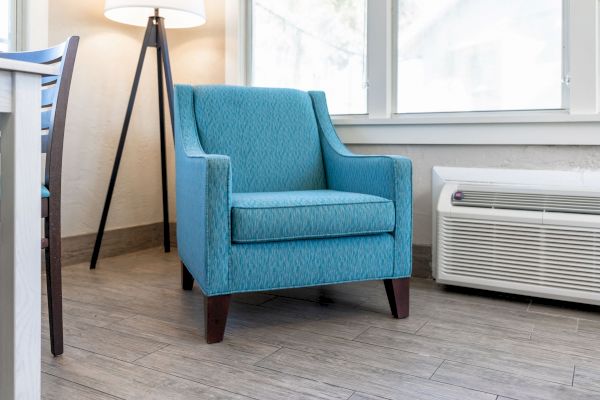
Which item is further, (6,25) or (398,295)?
(6,25)

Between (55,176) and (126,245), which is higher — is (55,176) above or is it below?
above

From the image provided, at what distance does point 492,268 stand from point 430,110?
797 mm

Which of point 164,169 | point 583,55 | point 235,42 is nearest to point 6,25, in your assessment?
point 164,169

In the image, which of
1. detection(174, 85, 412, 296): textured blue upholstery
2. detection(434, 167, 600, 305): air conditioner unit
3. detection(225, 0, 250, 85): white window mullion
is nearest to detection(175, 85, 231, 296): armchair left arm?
detection(174, 85, 412, 296): textured blue upholstery

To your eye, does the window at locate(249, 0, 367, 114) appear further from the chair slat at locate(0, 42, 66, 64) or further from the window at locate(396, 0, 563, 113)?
the chair slat at locate(0, 42, 66, 64)

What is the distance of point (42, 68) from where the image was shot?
88 centimetres

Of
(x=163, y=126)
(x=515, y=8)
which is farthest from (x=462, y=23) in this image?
(x=163, y=126)

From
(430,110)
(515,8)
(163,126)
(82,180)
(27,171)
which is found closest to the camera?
(27,171)

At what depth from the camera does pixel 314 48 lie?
2646mm

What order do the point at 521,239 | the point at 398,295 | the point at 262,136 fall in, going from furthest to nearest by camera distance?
1. the point at 262,136
2. the point at 521,239
3. the point at 398,295

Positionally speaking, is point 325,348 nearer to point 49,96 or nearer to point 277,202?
point 277,202

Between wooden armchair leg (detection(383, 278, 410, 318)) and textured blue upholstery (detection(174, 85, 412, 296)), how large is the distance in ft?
0.13

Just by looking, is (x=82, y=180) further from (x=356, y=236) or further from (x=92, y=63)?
(x=356, y=236)

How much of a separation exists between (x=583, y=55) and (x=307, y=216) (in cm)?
129
